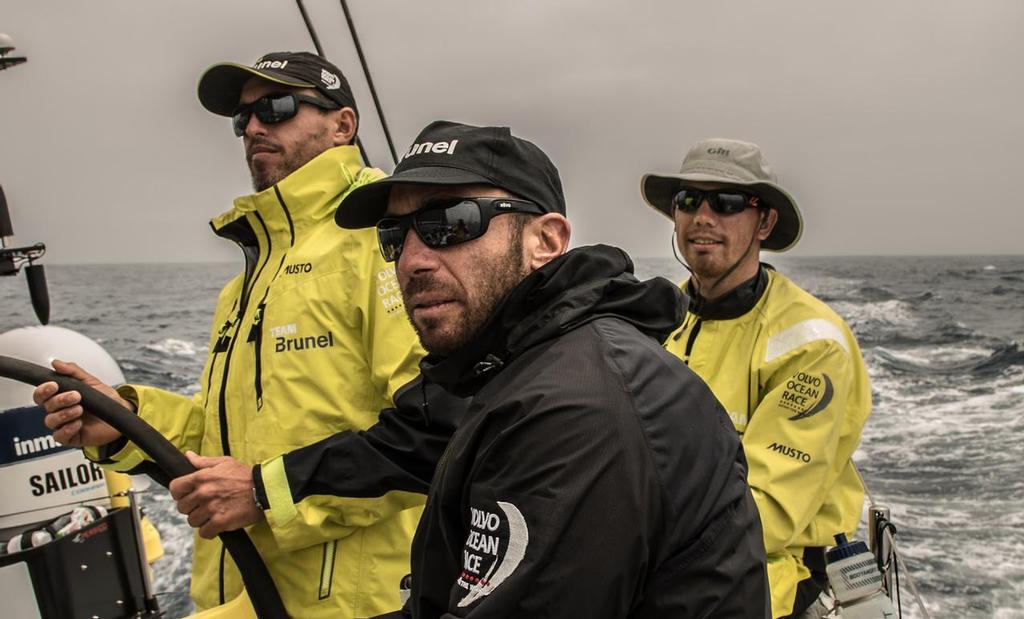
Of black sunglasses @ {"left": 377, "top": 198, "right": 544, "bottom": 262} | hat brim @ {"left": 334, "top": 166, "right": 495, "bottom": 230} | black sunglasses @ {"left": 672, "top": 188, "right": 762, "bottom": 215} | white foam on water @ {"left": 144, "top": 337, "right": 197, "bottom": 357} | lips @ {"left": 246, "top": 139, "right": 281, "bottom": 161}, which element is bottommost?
white foam on water @ {"left": 144, "top": 337, "right": 197, "bottom": 357}

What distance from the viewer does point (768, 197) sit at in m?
2.73

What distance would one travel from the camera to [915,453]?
6.92 metres

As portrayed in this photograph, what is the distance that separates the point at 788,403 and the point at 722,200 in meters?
0.68

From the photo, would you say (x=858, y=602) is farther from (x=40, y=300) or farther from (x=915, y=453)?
(x=915, y=453)

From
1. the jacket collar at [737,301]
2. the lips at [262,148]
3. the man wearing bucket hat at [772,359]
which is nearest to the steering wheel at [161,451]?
the lips at [262,148]

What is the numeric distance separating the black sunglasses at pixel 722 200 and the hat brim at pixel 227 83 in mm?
→ 1146

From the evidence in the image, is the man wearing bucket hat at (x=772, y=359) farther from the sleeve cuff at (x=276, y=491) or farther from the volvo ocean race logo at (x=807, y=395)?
the sleeve cuff at (x=276, y=491)

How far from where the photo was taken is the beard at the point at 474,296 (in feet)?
4.02

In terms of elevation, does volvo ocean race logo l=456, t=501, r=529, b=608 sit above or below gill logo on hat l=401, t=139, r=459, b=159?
below

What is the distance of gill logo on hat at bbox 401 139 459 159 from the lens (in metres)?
1.27

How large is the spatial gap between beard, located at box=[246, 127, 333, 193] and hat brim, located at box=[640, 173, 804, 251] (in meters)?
1.07

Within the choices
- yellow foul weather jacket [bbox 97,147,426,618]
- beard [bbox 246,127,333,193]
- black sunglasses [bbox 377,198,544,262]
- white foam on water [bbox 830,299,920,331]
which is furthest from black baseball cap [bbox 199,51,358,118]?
white foam on water [bbox 830,299,920,331]

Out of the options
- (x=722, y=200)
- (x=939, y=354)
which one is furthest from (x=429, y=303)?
(x=939, y=354)

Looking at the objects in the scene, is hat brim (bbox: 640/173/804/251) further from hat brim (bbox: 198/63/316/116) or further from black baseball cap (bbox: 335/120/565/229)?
black baseball cap (bbox: 335/120/565/229)
